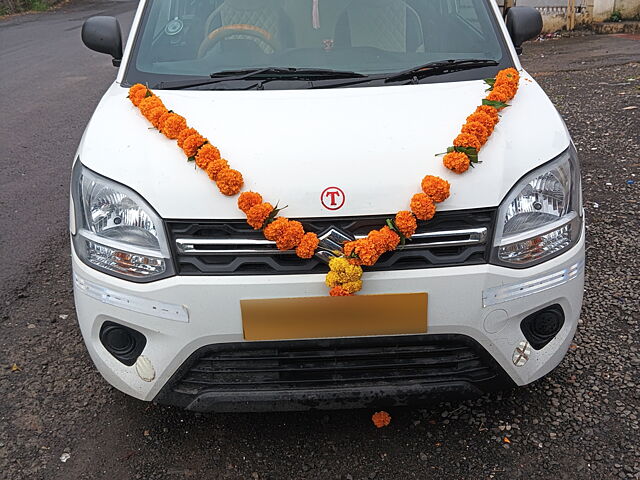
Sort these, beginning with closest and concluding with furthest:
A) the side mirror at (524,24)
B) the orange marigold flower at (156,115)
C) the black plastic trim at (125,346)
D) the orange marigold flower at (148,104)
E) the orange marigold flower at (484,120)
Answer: the black plastic trim at (125,346) < the orange marigold flower at (484,120) < the orange marigold flower at (156,115) < the orange marigold flower at (148,104) < the side mirror at (524,24)

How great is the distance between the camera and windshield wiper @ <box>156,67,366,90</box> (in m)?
3.24

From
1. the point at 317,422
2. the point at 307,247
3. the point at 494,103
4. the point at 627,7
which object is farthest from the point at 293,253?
the point at 627,7

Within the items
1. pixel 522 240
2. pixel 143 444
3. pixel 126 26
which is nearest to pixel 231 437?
pixel 143 444

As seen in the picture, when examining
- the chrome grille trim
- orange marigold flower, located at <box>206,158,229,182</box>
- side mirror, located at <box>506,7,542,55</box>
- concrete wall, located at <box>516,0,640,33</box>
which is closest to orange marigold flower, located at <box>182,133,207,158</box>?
orange marigold flower, located at <box>206,158,229,182</box>

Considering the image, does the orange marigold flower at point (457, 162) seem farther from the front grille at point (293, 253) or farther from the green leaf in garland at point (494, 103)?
the green leaf in garland at point (494, 103)

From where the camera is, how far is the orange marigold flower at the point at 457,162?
2516 mm

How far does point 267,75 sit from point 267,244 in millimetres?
1095

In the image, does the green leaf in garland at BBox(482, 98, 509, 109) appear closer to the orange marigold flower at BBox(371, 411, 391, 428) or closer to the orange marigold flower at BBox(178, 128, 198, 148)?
the orange marigold flower at BBox(178, 128, 198, 148)

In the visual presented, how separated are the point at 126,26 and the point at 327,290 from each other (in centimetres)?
1758

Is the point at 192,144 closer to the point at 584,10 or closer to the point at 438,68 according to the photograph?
the point at 438,68

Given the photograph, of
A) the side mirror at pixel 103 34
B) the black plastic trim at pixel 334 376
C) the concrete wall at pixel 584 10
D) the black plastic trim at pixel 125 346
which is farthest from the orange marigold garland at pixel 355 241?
the concrete wall at pixel 584 10

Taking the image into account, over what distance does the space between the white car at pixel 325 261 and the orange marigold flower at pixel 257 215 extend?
0.20 ft

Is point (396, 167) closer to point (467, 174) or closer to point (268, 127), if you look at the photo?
point (467, 174)

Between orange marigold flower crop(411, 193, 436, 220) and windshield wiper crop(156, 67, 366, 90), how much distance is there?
1.02 metres
